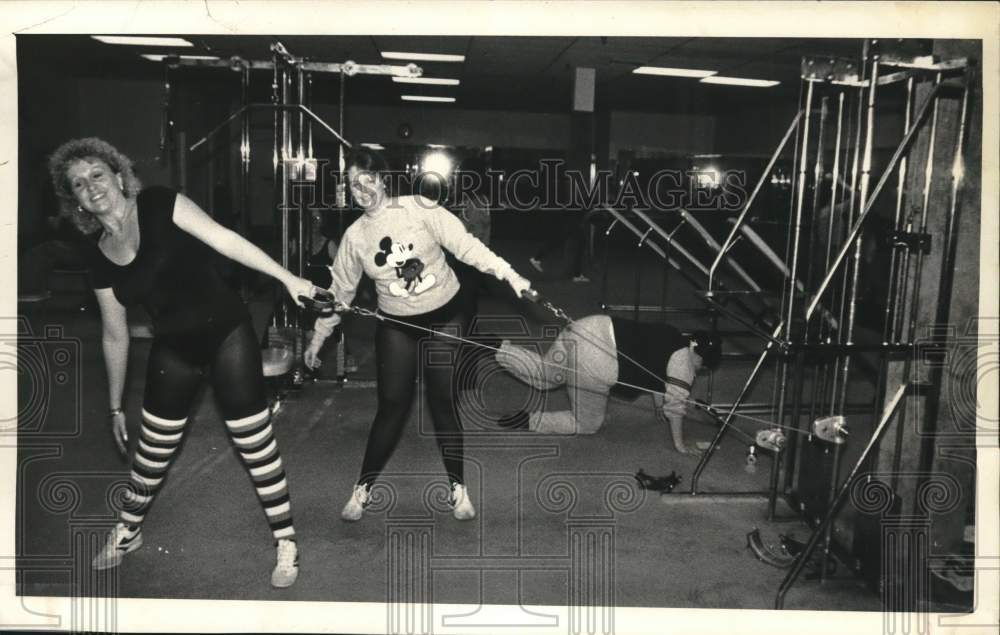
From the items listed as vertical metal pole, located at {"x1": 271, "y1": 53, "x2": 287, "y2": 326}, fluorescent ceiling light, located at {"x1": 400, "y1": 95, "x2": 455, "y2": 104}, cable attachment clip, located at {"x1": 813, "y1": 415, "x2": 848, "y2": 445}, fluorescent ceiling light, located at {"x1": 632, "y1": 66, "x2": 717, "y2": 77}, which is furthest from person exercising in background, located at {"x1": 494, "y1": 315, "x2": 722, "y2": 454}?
fluorescent ceiling light, located at {"x1": 400, "y1": 95, "x2": 455, "y2": 104}

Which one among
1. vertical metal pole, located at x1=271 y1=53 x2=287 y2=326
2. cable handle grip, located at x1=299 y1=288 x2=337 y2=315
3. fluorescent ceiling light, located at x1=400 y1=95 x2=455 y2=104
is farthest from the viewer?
fluorescent ceiling light, located at x1=400 y1=95 x2=455 y2=104

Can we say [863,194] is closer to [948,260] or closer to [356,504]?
[948,260]

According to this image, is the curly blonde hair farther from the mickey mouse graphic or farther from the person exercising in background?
the person exercising in background

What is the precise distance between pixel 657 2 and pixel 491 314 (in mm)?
4929

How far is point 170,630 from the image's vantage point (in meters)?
2.34

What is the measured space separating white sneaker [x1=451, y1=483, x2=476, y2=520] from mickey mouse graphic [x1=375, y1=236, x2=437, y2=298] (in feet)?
2.79

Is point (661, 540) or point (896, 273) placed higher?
point (896, 273)

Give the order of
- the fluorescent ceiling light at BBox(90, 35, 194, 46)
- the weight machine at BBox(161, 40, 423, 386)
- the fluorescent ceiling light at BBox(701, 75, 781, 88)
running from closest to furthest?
the weight machine at BBox(161, 40, 423, 386) < the fluorescent ceiling light at BBox(90, 35, 194, 46) < the fluorescent ceiling light at BBox(701, 75, 781, 88)

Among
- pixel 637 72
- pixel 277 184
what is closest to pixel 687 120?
pixel 637 72

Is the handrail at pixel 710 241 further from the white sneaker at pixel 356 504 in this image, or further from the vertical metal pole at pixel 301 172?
the white sneaker at pixel 356 504

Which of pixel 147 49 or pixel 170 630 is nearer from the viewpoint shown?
pixel 170 630

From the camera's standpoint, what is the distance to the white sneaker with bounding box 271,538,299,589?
2732 millimetres

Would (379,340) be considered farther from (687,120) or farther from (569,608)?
(687,120)

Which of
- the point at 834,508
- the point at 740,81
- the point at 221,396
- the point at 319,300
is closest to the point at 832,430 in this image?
the point at 834,508
